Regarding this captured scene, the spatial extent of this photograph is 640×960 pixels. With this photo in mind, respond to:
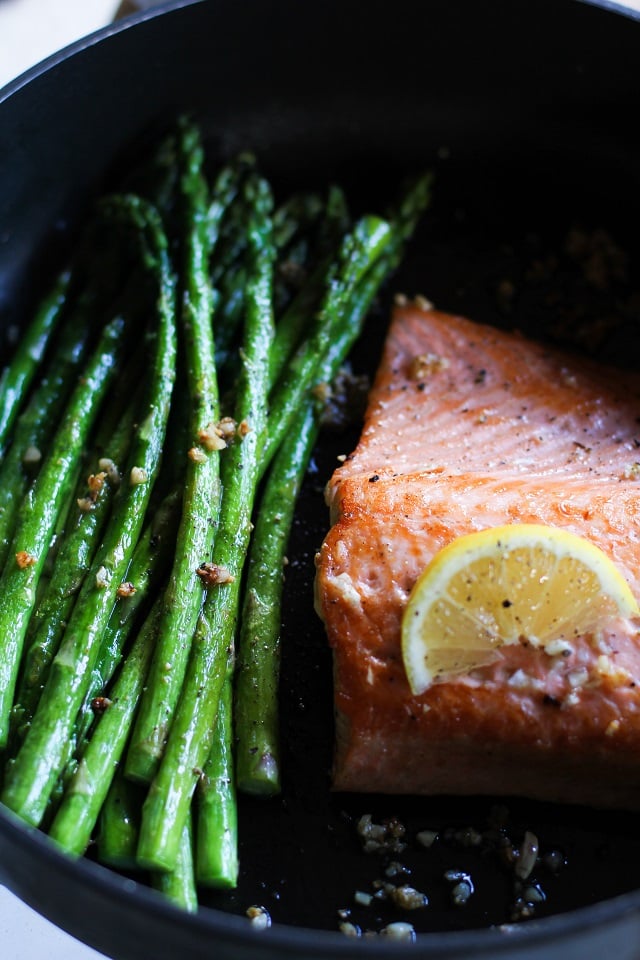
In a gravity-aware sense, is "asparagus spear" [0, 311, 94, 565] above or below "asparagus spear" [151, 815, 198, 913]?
above

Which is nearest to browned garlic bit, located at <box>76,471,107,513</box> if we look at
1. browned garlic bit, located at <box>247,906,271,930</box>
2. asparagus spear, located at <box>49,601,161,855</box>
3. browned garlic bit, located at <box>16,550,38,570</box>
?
browned garlic bit, located at <box>16,550,38,570</box>

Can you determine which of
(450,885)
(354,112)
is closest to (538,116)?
(354,112)

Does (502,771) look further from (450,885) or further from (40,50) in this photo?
(40,50)

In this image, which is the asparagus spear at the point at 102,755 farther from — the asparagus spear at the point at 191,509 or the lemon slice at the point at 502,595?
the lemon slice at the point at 502,595

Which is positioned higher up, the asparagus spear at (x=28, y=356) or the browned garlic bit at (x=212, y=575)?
the asparagus spear at (x=28, y=356)

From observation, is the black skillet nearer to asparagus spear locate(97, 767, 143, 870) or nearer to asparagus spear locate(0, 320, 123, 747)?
asparagus spear locate(97, 767, 143, 870)

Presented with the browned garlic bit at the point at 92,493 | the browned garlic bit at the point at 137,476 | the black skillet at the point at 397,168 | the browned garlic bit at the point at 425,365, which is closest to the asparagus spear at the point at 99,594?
the browned garlic bit at the point at 137,476

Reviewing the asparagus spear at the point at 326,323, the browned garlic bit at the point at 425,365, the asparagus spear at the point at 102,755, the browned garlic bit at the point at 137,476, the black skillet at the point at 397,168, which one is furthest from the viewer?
the browned garlic bit at the point at 425,365
